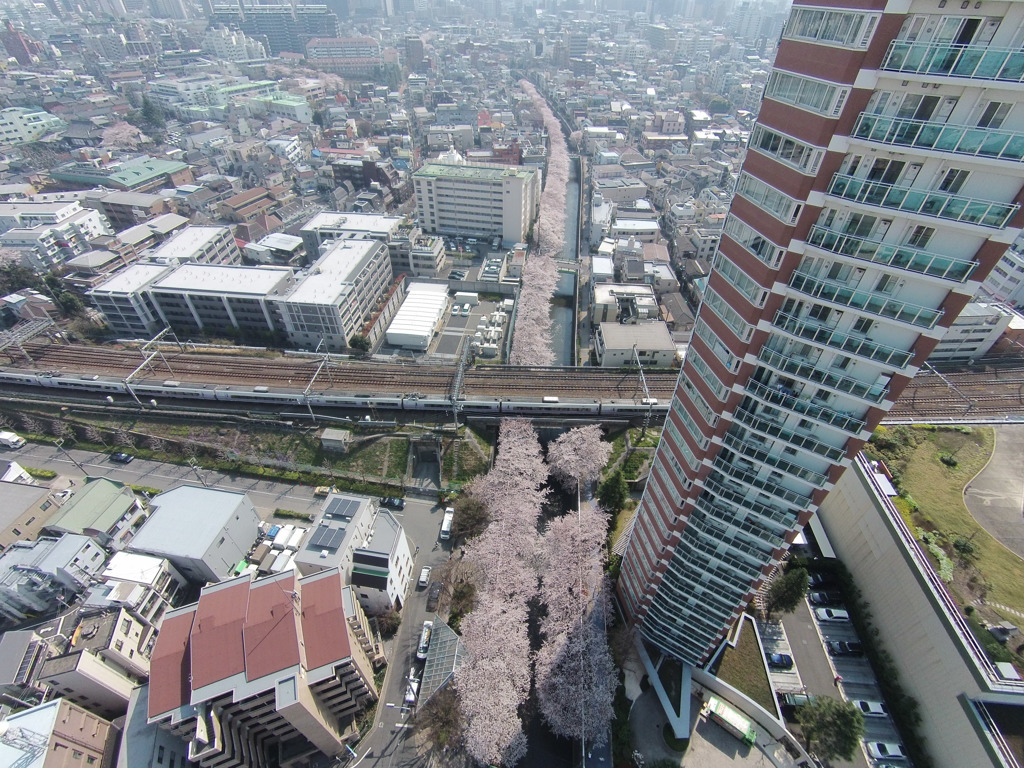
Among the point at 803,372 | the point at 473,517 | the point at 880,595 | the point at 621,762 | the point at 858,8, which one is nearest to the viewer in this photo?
the point at 858,8

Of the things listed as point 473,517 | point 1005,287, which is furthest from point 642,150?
point 473,517

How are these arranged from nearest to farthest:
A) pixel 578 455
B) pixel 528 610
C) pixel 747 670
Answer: pixel 747 670 → pixel 528 610 → pixel 578 455

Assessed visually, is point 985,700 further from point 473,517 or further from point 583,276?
point 583,276

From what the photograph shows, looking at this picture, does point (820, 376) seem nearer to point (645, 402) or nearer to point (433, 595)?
point (645, 402)

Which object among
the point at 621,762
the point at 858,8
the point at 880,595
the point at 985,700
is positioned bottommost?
the point at 621,762

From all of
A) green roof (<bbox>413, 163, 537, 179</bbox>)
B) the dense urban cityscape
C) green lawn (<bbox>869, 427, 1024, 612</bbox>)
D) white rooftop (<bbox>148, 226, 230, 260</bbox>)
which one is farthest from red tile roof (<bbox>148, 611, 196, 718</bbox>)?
green roof (<bbox>413, 163, 537, 179</bbox>)

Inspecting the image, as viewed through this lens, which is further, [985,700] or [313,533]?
[313,533]

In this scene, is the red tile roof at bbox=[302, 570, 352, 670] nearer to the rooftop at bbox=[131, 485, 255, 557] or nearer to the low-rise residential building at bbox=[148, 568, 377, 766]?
the low-rise residential building at bbox=[148, 568, 377, 766]

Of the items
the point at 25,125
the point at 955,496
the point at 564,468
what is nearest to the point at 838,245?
the point at 564,468
